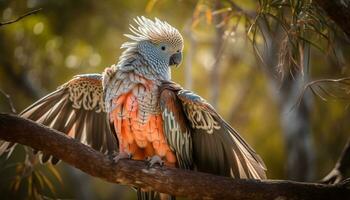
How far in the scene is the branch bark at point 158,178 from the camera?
6145 millimetres

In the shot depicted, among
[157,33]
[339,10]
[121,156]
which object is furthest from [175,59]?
[339,10]

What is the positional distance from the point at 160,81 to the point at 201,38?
9255mm

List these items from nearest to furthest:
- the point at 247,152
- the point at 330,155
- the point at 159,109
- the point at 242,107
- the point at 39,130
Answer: the point at 39,130 < the point at 247,152 < the point at 159,109 < the point at 330,155 < the point at 242,107

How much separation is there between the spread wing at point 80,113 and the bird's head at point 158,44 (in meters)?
0.75

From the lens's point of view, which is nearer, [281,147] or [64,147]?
[64,147]

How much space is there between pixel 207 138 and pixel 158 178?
1.13m

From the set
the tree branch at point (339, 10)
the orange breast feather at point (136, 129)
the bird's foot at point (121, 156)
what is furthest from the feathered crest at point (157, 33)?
the tree branch at point (339, 10)

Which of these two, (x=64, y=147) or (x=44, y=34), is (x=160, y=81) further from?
(x=44, y=34)

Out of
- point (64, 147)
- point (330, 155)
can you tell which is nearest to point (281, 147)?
point (330, 155)

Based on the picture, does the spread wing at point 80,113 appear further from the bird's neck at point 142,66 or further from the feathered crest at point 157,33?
the feathered crest at point 157,33

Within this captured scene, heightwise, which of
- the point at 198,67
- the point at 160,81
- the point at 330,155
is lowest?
the point at 330,155

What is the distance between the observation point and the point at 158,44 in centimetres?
808

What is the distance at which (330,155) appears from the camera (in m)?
15.9

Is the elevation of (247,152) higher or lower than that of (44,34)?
lower
